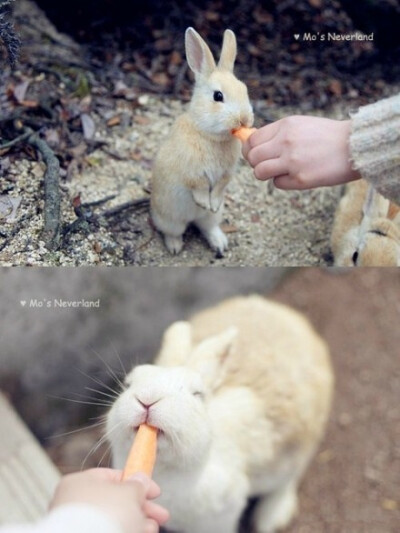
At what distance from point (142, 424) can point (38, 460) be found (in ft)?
0.65

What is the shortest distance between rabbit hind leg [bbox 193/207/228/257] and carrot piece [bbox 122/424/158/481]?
28 cm

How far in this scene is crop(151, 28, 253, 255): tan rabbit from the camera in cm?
90

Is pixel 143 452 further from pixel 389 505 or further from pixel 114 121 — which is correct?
pixel 114 121

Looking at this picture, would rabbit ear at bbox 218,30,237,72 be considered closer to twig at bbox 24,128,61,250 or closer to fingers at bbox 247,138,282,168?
fingers at bbox 247,138,282,168

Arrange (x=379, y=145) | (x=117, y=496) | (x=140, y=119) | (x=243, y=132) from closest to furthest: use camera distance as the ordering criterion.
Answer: (x=117, y=496) → (x=379, y=145) → (x=243, y=132) → (x=140, y=119)

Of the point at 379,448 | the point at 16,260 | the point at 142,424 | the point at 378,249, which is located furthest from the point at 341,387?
the point at 16,260

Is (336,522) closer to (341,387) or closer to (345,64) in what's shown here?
(341,387)

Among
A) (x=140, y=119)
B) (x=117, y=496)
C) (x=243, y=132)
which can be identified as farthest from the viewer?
(x=140, y=119)

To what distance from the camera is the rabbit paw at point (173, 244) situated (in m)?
0.95

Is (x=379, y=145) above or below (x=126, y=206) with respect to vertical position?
above

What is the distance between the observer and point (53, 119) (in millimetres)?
966

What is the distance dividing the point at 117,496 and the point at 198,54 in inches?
21.8

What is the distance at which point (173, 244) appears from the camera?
953 mm

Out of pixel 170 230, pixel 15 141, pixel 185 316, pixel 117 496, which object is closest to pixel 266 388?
pixel 185 316
